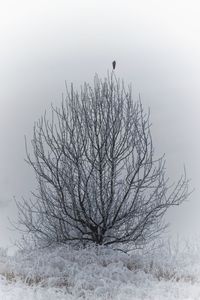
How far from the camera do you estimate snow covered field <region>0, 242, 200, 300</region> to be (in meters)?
7.64

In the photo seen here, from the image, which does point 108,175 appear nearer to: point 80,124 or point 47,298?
point 80,124

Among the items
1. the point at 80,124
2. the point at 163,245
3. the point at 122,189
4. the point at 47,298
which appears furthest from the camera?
the point at 163,245

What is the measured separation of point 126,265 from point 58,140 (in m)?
3.43

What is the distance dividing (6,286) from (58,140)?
4.05m

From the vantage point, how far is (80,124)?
1077 centimetres

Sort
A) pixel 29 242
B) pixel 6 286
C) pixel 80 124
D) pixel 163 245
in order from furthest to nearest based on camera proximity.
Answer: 1. pixel 29 242
2. pixel 163 245
3. pixel 80 124
4. pixel 6 286

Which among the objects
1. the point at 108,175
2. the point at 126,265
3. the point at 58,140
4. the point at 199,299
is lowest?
the point at 199,299

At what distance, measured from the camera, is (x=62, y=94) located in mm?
10938

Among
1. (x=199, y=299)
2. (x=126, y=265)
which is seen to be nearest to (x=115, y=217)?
(x=126, y=265)

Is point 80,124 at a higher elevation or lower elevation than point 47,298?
higher

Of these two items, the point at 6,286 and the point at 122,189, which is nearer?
the point at 6,286

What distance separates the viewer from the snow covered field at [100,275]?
7641 millimetres

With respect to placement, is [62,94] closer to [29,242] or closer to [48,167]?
[48,167]

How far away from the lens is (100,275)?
880 centimetres
